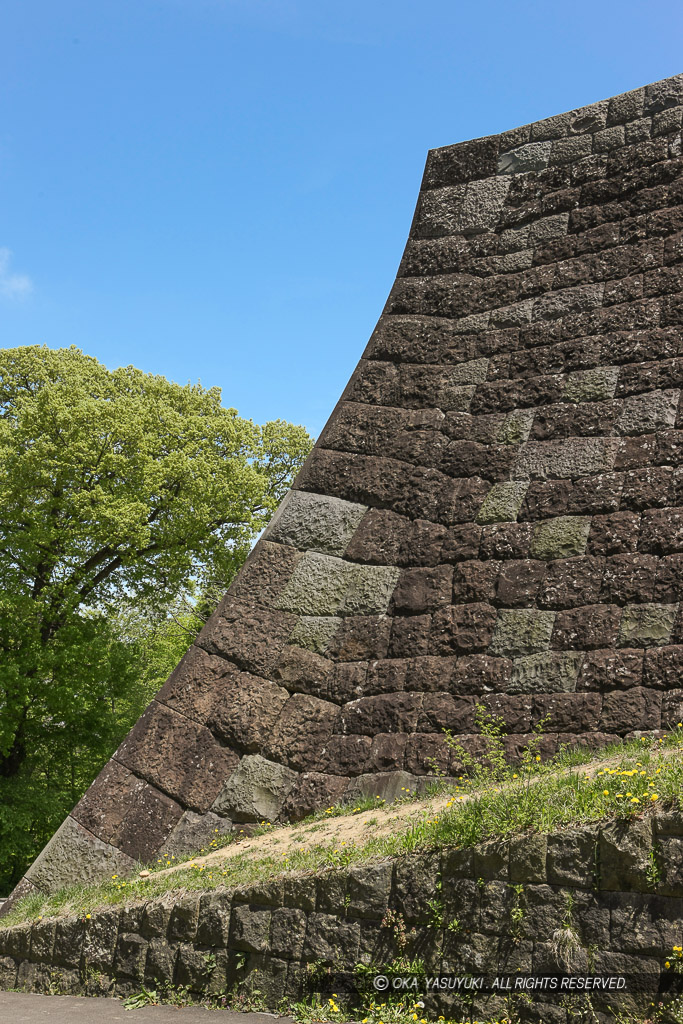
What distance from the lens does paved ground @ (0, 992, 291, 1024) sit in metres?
3.72

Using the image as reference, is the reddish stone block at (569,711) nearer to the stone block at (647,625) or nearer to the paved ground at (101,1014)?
the stone block at (647,625)

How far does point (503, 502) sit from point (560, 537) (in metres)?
0.47

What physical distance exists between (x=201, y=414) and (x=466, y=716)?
1581 cm

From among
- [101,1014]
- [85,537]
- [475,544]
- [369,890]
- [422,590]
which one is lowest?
[101,1014]

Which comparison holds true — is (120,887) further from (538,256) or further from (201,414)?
(201,414)

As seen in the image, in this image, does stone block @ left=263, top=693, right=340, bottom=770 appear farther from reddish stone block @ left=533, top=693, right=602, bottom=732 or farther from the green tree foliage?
the green tree foliage

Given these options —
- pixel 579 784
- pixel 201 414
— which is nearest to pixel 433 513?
pixel 579 784

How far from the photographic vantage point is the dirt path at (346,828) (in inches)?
156

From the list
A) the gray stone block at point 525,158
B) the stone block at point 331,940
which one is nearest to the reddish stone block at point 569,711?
the stone block at point 331,940

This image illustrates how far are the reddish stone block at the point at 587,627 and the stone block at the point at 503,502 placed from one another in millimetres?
765

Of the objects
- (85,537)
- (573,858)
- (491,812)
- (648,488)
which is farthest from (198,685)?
(85,537)

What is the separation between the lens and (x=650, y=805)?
3.20 metres

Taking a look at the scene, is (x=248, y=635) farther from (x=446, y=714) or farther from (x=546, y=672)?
(x=546, y=672)

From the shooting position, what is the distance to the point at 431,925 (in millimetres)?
3555
